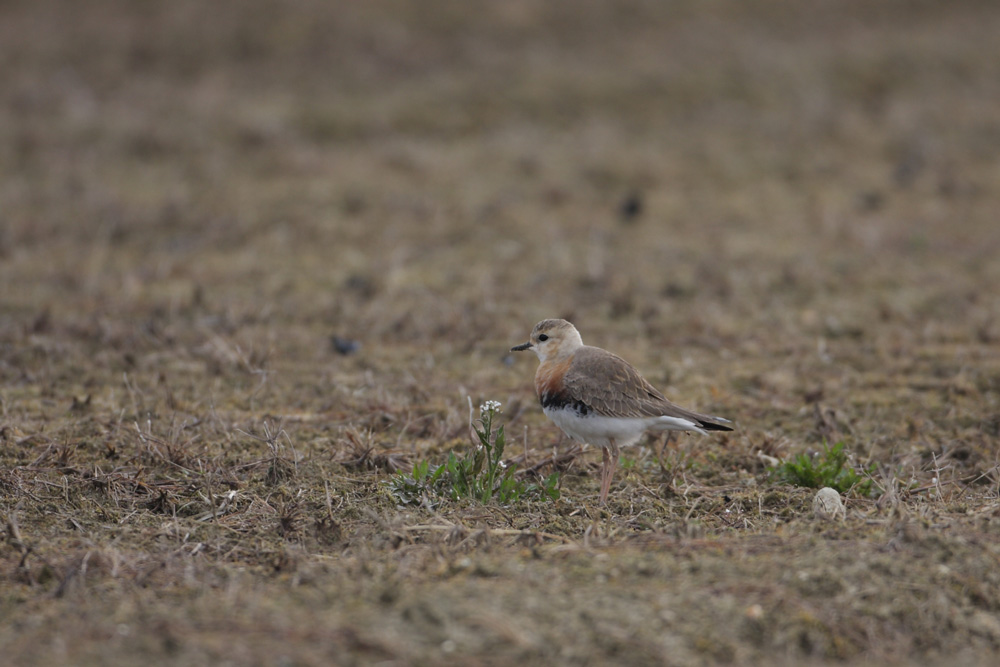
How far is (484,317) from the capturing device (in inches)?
329

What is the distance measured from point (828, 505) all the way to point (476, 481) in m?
1.75

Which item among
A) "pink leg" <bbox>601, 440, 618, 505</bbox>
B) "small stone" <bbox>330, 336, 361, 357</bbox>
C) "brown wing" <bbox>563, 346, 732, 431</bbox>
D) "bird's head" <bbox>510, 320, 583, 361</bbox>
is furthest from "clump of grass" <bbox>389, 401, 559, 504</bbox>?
"small stone" <bbox>330, 336, 361, 357</bbox>

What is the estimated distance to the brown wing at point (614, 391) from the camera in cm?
522

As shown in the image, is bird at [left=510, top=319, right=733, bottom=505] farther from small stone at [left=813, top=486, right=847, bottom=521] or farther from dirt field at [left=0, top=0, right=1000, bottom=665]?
small stone at [left=813, top=486, right=847, bottom=521]

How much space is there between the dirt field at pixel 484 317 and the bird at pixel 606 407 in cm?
35

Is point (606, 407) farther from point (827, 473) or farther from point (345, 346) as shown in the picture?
point (345, 346)

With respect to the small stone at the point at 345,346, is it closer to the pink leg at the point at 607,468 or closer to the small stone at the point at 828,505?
Answer: the pink leg at the point at 607,468

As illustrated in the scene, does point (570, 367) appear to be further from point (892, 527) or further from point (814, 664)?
point (814, 664)

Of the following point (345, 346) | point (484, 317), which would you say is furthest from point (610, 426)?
point (484, 317)

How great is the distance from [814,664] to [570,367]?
2312mm

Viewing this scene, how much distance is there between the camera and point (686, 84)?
15.3 meters

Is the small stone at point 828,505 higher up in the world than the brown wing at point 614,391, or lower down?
lower down

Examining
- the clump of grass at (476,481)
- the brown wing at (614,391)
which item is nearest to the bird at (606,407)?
the brown wing at (614,391)

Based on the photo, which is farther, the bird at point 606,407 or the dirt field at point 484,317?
the bird at point 606,407
